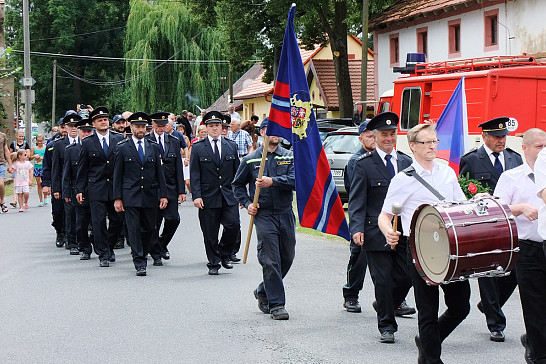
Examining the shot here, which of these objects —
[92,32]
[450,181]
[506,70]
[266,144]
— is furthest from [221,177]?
[92,32]

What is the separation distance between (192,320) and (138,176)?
12.7ft

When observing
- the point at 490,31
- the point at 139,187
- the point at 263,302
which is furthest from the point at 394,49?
the point at 263,302

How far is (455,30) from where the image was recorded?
32.6 m

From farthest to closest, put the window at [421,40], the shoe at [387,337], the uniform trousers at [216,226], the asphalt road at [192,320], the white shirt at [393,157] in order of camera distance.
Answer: the window at [421,40] < the uniform trousers at [216,226] < the white shirt at [393,157] < the shoe at [387,337] < the asphalt road at [192,320]

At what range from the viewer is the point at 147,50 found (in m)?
54.8

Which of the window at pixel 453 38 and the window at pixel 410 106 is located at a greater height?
the window at pixel 453 38

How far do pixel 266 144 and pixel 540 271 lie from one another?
3363mm

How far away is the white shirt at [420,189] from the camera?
687cm

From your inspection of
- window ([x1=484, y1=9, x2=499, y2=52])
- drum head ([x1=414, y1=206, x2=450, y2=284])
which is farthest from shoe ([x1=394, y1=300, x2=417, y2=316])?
window ([x1=484, y1=9, x2=499, y2=52])

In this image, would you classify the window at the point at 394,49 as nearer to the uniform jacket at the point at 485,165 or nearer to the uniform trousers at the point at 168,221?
the uniform trousers at the point at 168,221

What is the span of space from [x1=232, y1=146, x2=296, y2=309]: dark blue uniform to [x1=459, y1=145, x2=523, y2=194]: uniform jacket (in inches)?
70.1

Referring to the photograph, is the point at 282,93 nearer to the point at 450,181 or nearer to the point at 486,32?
the point at 450,181

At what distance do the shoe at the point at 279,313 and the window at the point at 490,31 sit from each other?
22.4m

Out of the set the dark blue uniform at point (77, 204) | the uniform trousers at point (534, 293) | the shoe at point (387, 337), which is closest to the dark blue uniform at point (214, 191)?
the dark blue uniform at point (77, 204)
